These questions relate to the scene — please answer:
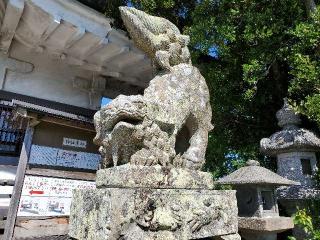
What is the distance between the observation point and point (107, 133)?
90.0 inches

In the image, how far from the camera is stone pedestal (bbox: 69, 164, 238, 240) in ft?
6.19

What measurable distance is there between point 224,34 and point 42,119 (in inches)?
154

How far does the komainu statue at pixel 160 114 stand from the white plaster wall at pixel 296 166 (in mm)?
3316

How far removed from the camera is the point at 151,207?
78.4 inches

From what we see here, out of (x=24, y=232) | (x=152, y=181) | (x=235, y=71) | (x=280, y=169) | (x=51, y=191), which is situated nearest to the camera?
(x=152, y=181)

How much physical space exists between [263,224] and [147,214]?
9.81 ft

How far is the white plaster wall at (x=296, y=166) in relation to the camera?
17.7 ft

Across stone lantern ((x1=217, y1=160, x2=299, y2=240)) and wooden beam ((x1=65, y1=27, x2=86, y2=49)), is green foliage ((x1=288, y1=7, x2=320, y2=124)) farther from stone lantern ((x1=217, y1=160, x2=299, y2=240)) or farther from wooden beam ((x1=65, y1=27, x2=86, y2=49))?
wooden beam ((x1=65, y1=27, x2=86, y2=49))

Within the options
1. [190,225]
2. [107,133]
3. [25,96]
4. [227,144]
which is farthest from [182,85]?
[25,96]

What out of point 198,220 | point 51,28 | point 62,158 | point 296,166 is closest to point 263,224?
point 296,166

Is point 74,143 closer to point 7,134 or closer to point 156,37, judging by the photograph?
point 7,134

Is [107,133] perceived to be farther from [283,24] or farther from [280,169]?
[283,24]

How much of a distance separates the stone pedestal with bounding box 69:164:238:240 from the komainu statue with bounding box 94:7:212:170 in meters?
0.13

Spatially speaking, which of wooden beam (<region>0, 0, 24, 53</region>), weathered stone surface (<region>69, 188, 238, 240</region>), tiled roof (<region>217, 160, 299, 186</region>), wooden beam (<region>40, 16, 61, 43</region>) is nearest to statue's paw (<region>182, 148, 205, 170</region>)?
weathered stone surface (<region>69, 188, 238, 240</region>)
